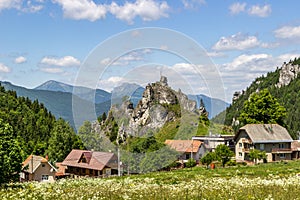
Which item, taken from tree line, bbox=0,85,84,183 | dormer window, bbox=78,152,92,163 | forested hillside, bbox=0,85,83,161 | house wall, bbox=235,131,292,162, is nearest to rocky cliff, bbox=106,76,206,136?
tree line, bbox=0,85,84,183

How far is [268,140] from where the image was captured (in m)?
65.9

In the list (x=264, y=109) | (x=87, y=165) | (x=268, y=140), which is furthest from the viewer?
(x=264, y=109)

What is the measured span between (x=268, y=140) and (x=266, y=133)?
1.08 metres

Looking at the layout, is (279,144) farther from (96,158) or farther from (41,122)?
(41,122)

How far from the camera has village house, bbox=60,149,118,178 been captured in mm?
51062

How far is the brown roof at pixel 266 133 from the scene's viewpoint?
65.6 m

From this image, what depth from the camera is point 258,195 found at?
9547 mm

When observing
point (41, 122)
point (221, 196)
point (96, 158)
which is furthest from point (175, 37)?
point (41, 122)

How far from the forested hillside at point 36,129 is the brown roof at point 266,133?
29.9 m

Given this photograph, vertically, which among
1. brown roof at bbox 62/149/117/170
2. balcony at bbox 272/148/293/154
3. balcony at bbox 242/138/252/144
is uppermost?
balcony at bbox 242/138/252/144

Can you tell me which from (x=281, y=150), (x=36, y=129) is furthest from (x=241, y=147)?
(x=36, y=129)

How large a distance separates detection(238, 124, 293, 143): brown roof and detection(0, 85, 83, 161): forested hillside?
2985 centimetres

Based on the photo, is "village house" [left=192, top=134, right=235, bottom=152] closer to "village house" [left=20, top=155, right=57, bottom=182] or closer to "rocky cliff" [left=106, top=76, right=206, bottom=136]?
"village house" [left=20, top=155, right=57, bottom=182]

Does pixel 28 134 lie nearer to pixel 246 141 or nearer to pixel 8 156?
pixel 246 141
